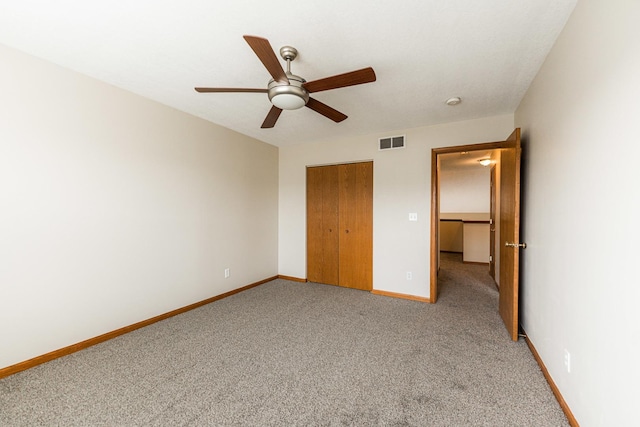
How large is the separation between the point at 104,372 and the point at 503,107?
4.55 m

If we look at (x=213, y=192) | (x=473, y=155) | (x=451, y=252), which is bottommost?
(x=451, y=252)

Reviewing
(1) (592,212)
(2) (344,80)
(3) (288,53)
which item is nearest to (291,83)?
(3) (288,53)

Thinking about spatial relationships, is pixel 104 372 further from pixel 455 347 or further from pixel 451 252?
pixel 451 252

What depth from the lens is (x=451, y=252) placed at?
7441 mm

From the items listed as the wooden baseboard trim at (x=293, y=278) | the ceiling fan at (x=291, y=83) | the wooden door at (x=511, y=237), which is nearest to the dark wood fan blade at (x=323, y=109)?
the ceiling fan at (x=291, y=83)

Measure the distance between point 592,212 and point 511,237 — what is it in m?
1.31

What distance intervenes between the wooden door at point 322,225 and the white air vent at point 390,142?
0.83 meters

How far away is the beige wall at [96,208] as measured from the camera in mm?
1959

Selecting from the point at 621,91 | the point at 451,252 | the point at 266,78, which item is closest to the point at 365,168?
the point at 266,78

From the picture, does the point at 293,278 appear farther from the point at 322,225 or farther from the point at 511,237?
the point at 511,237

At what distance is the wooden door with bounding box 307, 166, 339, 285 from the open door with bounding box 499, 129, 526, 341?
7.44 ft

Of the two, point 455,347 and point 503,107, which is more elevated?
point 503,107

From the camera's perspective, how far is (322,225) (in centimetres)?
441

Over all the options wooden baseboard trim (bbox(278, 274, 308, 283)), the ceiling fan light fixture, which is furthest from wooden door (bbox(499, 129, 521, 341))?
wooden baseboard trim (bbox(278, 274, 308, 283))
